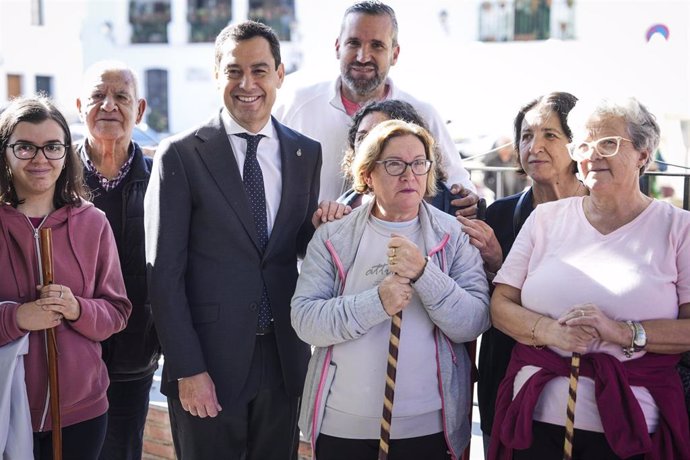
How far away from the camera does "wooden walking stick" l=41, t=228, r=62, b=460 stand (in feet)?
8.38

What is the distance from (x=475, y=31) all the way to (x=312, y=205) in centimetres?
1722

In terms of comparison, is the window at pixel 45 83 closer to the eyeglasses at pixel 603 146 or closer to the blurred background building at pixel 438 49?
the blurred background building at pixel 438 49

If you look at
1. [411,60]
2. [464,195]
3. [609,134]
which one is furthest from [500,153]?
[609,134]

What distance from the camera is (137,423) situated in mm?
3367

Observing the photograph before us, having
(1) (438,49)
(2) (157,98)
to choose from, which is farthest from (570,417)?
(2) (157,98)

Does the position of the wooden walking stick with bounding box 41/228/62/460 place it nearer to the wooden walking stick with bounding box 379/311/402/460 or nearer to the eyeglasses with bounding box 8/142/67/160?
the eyeglasses with bounding box 8/142/67/160

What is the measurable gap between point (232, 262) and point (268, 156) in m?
0.40

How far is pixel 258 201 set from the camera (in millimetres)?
2807

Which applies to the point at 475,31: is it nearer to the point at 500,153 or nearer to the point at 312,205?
the point at 500,153

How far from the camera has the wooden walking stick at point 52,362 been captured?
2555 mm

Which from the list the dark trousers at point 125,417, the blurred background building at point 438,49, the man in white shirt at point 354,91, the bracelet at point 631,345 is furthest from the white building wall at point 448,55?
the bracelet at point 631,345

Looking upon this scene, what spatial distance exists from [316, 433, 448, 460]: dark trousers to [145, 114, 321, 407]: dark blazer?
0.42m

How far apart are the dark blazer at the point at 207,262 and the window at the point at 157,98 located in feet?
74.5

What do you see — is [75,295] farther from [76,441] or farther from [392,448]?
[392,448]
